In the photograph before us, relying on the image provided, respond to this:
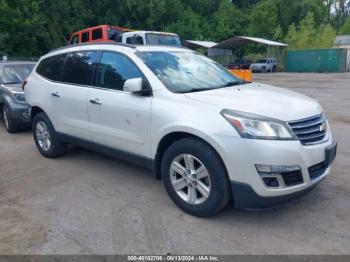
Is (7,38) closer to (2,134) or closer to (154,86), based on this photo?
(2,134)

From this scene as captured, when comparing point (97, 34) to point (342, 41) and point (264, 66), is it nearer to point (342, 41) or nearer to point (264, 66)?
point (264, 66)

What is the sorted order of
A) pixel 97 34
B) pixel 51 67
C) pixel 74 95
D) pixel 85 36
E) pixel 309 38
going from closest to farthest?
pixel 74 95, pixel 51 67, pixel 97 34, pixel 85 36, pixel 309 38

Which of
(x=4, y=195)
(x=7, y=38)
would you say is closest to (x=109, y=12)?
(x=7, y=38)

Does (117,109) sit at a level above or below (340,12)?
below

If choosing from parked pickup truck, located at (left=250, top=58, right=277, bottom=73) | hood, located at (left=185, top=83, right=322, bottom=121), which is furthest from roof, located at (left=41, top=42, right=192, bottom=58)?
parked pickup truck, located at (left=250, top=58, right=277, bottom=73)

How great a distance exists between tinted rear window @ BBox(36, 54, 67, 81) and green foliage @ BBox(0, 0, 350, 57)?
17178 mm

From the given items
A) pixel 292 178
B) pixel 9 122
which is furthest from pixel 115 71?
pixel 9 122

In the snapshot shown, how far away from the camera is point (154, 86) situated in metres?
3.88

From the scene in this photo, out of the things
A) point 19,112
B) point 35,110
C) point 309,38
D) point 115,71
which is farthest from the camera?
point 309,38

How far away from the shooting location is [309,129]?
3.38 meters

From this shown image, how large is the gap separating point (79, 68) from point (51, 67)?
888 mm

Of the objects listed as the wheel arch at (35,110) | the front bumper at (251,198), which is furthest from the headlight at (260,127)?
the wheel arch at (35,110)

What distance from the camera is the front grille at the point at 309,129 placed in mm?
3254

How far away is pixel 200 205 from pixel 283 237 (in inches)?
33.1
